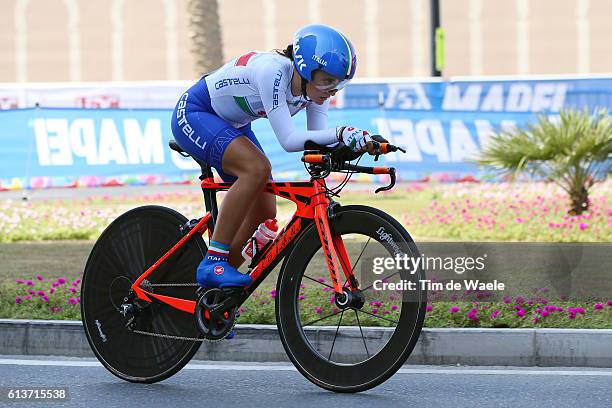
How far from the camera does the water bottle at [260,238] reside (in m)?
6.18

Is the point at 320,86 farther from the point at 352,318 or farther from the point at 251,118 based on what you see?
the point at 352,318

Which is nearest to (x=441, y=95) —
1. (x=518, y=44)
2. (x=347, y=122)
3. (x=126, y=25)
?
(x=347, y=122)

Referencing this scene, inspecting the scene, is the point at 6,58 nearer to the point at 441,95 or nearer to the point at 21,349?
the point at 441,95

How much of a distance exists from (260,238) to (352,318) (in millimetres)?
591

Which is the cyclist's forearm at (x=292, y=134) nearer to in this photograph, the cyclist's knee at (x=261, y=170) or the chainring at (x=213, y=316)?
the cyclist's knee at (x=261, y=170)

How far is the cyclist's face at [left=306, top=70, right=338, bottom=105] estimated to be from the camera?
19.3ft

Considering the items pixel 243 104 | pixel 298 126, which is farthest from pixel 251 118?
pixel 298 126

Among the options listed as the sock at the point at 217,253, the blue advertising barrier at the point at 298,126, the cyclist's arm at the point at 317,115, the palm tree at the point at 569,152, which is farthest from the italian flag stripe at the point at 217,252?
the blue advertising barrier at the point at 298,126

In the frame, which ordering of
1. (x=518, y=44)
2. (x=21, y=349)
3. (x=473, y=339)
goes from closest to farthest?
(x=473, y=339)
(x=21, y=349)
(x=518, y=44)

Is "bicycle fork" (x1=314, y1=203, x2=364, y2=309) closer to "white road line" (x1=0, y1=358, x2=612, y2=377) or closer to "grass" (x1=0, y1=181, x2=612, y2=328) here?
"grass" (x1=0, y1=181, x2=612, y2=328)

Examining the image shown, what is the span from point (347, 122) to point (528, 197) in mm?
2765

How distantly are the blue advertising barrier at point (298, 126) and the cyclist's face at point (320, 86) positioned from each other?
374 inches

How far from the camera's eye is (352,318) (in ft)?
20.3

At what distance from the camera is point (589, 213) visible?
531 inches
